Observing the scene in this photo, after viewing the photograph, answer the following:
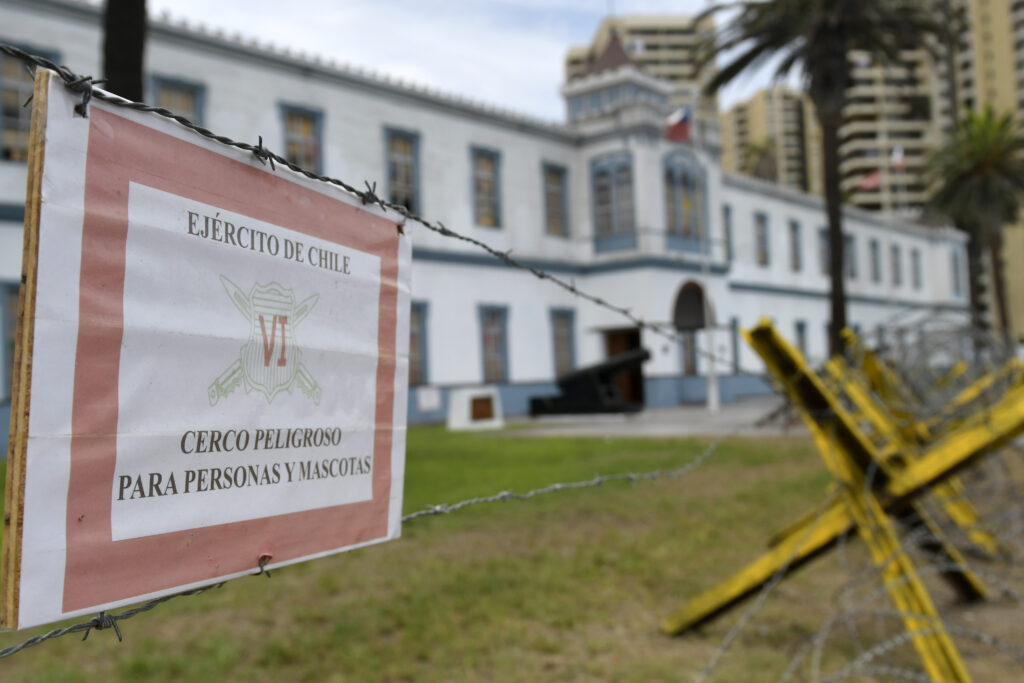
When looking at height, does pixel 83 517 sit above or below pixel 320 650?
above

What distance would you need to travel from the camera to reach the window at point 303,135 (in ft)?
63.5

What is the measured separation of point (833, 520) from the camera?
3963mm

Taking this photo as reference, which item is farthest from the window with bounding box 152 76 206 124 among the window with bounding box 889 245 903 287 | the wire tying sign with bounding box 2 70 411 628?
the window with bounding box 889 245 903 287

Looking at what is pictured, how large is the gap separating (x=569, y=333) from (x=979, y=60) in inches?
2827

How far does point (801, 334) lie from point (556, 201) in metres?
15.8

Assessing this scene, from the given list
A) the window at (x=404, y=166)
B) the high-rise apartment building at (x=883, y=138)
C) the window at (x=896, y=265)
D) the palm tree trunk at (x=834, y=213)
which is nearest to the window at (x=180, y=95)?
the window at (x=404, y=166)

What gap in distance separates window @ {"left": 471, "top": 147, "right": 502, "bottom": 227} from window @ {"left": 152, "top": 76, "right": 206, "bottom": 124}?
7.85 m

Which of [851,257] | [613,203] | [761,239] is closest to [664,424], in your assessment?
[613,203]

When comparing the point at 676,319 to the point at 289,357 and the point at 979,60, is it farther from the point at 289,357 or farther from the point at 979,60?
the point at 979,60

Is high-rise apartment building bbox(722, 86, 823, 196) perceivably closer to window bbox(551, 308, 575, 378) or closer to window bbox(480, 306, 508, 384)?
window bbox(551, 308, 575, 378)

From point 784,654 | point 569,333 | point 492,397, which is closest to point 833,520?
point 784,654

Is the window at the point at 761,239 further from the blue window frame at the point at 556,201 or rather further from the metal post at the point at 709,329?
the blue window frame at the point at 556,201

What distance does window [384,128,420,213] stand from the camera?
2144 cm

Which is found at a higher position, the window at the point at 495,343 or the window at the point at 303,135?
the window at the point at 303,135
